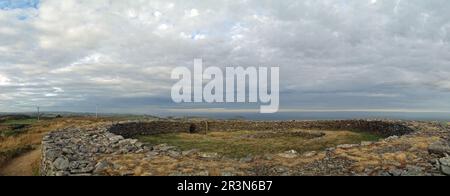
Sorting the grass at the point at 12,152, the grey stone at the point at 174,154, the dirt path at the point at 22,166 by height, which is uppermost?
the grey stone at the point at 174,154

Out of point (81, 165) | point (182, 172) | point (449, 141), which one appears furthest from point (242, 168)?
point (449, 141)

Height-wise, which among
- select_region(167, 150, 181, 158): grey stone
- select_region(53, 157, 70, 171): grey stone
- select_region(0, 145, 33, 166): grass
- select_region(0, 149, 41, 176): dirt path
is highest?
select_region(167, 150, 181, 158): grey stone

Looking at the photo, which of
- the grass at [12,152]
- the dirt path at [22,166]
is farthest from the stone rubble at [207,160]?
the grass at [12,152]

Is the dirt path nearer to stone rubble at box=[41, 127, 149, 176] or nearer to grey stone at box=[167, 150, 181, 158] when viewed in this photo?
stone rubble at box=[41, 127, 149, 176]

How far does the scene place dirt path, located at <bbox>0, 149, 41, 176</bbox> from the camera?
16.5 meters

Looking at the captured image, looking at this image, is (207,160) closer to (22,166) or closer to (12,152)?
(22,166)

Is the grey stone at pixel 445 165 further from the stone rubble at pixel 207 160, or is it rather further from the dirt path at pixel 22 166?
the dirt path at pixel 22 166

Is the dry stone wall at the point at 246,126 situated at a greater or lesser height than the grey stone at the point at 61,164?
greater

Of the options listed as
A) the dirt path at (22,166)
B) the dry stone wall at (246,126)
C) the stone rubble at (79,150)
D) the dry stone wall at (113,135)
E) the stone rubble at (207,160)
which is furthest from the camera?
the dry stone wall at (246,126)

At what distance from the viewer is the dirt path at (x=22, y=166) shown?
16.5 meters

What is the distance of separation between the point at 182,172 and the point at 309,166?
443 centimetres

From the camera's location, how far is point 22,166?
17609 millimetres

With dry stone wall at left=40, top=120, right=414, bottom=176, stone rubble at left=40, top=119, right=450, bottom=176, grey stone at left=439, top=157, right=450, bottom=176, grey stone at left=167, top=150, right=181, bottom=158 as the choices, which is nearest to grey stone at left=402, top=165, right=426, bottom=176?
stone rubble at left=40, top=119, right=450, bottom=176
